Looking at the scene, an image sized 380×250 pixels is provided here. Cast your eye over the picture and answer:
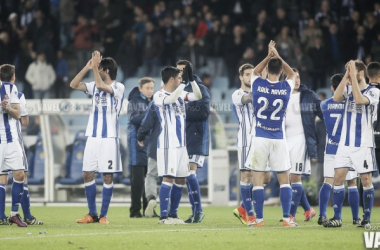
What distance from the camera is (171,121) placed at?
12.5 meters

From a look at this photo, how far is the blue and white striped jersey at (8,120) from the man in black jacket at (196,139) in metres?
2.54

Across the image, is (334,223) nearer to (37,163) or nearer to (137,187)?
(137,187)

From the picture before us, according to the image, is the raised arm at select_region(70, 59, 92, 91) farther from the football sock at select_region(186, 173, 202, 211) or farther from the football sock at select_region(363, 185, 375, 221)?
the football sock at select_region(363, 185, 375, 221)

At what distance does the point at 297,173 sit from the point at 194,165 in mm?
1566

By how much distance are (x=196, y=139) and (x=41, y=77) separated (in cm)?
1111

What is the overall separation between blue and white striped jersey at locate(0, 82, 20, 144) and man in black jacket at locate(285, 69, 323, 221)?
4.14 meters

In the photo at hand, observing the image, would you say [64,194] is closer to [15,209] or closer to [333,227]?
[15,209]

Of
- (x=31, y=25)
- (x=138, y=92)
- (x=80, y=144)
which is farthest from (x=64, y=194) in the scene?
(x=31, y=25)

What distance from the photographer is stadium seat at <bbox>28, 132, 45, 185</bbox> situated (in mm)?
18953

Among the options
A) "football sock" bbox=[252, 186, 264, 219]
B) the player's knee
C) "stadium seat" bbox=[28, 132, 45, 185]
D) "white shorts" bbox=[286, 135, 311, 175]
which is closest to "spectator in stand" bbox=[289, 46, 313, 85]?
"stadium seat" bbox=[28, 132, 45, 185]

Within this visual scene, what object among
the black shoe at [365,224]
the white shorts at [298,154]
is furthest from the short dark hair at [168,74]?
the black shoe at [365,224]

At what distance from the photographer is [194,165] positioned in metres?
13.3

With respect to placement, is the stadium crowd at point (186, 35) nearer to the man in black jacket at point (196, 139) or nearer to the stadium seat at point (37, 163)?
the stadium seat at point (37, 163)

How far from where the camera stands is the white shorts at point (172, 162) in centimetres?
1235
